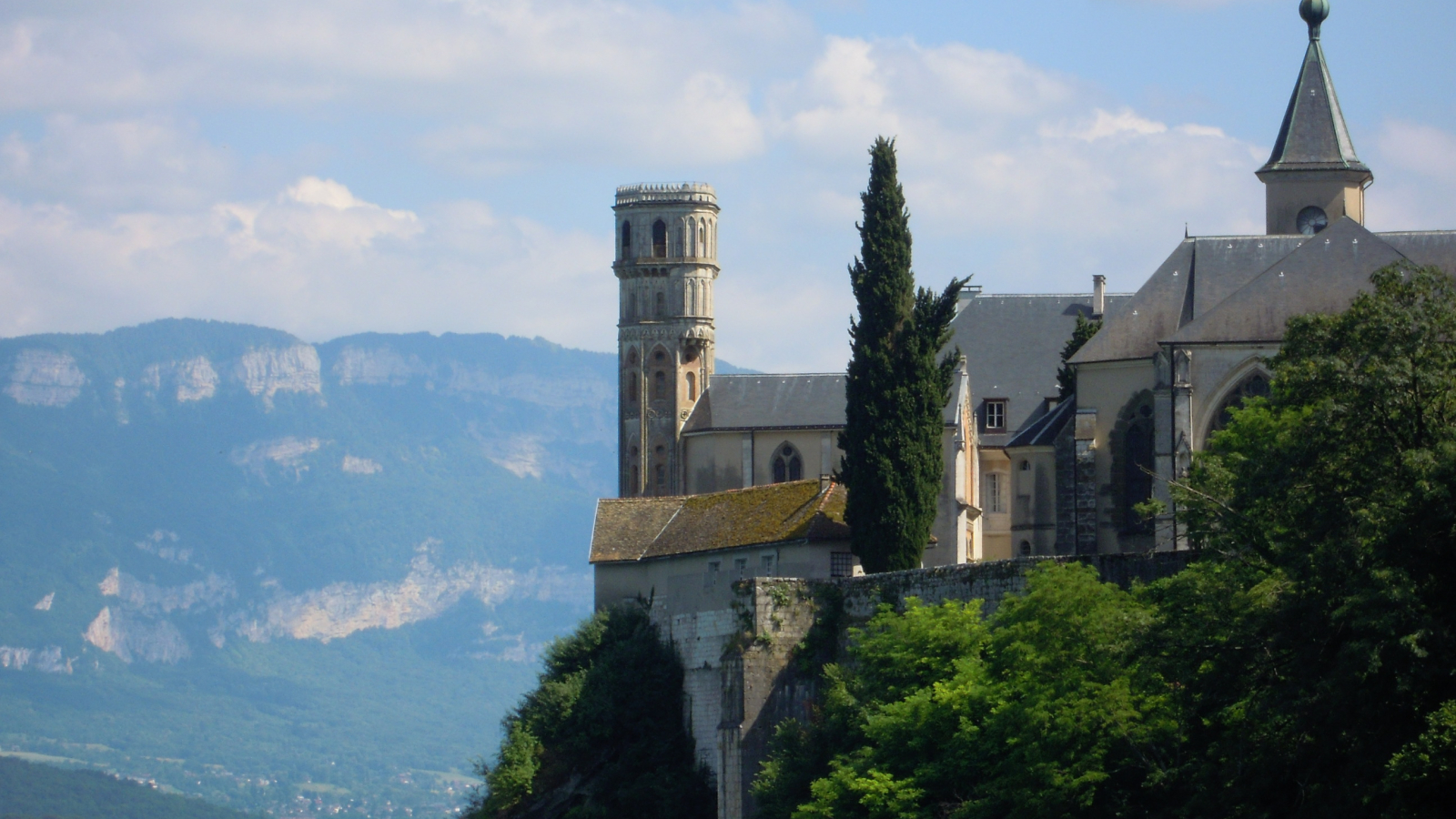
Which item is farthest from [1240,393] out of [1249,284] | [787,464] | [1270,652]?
[1270,652]

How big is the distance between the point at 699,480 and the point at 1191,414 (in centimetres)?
3082

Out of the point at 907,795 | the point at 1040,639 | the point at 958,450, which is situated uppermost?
the point at 958,450

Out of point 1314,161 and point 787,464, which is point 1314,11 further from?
point 787,464

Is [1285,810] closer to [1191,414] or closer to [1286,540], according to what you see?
[1286,540]

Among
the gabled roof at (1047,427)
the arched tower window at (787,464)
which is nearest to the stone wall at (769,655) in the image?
the gabled roof at (1047,427)

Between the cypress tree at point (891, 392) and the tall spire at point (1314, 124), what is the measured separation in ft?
55.9

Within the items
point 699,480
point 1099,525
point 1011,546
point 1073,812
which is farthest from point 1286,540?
point 699,480

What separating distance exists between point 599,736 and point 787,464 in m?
27.9

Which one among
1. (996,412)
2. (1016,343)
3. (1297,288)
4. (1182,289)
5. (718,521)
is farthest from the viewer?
(1016,343)

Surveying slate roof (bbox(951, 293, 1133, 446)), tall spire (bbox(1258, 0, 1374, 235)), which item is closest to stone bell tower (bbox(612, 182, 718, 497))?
slate roof (bbox(951, 293, 1133, 446))

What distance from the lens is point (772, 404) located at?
8900 cm

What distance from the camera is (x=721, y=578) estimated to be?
59.1 m

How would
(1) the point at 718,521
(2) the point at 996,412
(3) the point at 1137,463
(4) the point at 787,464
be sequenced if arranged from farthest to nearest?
(4) the point at 787,464
(2) the point at 996,412
(3) the point at 1137,463
(1) the point at 718,521

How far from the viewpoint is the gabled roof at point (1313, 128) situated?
73438mm
